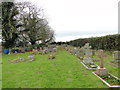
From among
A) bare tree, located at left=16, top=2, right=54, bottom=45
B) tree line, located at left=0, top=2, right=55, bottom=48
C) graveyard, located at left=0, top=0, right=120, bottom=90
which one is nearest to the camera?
graveyard, located at left=0, top=0, right=120, bottom=90

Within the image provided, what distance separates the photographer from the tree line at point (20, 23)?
877 inches

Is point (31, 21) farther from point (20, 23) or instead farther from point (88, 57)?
point (88, 57)

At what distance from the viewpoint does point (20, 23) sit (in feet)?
86.3

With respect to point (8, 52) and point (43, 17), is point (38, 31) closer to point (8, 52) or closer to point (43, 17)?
point (43, 17)

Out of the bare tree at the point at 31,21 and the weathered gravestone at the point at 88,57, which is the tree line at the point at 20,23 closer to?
the bare tree at the point at 31,21

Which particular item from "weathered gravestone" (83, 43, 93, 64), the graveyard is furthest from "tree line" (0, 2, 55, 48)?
"weathered gravestone" (83, 43, 93, 64)

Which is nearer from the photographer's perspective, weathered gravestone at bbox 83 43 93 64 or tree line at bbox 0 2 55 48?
weathered gravestone at bbox 83 43 93 64

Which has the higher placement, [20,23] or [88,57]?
[20,23]

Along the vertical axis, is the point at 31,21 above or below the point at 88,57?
above

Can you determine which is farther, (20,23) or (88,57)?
(20,23)

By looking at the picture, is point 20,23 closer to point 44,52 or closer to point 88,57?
point 44,52

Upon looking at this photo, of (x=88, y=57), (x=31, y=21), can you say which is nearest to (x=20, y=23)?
(x=31, y=21)

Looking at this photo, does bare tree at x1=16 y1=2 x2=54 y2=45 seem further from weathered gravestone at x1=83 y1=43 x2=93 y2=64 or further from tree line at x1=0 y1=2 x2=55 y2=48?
weathered gravestone at x1=83 y1=43 x2=93 y2=64

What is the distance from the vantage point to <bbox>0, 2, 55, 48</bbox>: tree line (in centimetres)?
2228
